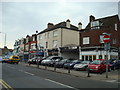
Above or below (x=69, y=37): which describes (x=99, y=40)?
below

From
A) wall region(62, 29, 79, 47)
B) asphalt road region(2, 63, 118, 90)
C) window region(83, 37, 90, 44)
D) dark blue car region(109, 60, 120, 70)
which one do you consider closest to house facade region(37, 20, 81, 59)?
wall region(62, 29, 79, 47)

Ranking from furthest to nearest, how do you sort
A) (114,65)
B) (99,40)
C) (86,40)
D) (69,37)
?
(69,37)
(86,40)
(99,40)
(114,65)

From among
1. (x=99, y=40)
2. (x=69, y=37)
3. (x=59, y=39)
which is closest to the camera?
(x=99, y=40)

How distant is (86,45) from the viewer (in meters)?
32.2

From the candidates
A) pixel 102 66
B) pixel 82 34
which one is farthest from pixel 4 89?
pixel 82 34

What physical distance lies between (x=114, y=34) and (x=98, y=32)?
438 centimetres

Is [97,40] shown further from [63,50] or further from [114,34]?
[63,50]

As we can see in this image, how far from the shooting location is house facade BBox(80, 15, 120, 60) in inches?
1174

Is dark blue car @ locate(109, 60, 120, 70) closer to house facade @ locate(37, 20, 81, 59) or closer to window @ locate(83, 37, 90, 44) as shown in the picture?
window @ locate(83, 37, 90, 44)

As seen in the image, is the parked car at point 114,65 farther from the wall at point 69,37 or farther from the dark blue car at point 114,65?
the wall at point 69,37

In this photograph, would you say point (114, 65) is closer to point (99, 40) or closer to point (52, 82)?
point (99, 40)

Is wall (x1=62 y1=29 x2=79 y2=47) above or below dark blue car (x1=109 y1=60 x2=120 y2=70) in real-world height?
above

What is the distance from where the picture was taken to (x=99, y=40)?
30.1 meters

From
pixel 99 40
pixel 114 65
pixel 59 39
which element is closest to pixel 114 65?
pixel 114 65
